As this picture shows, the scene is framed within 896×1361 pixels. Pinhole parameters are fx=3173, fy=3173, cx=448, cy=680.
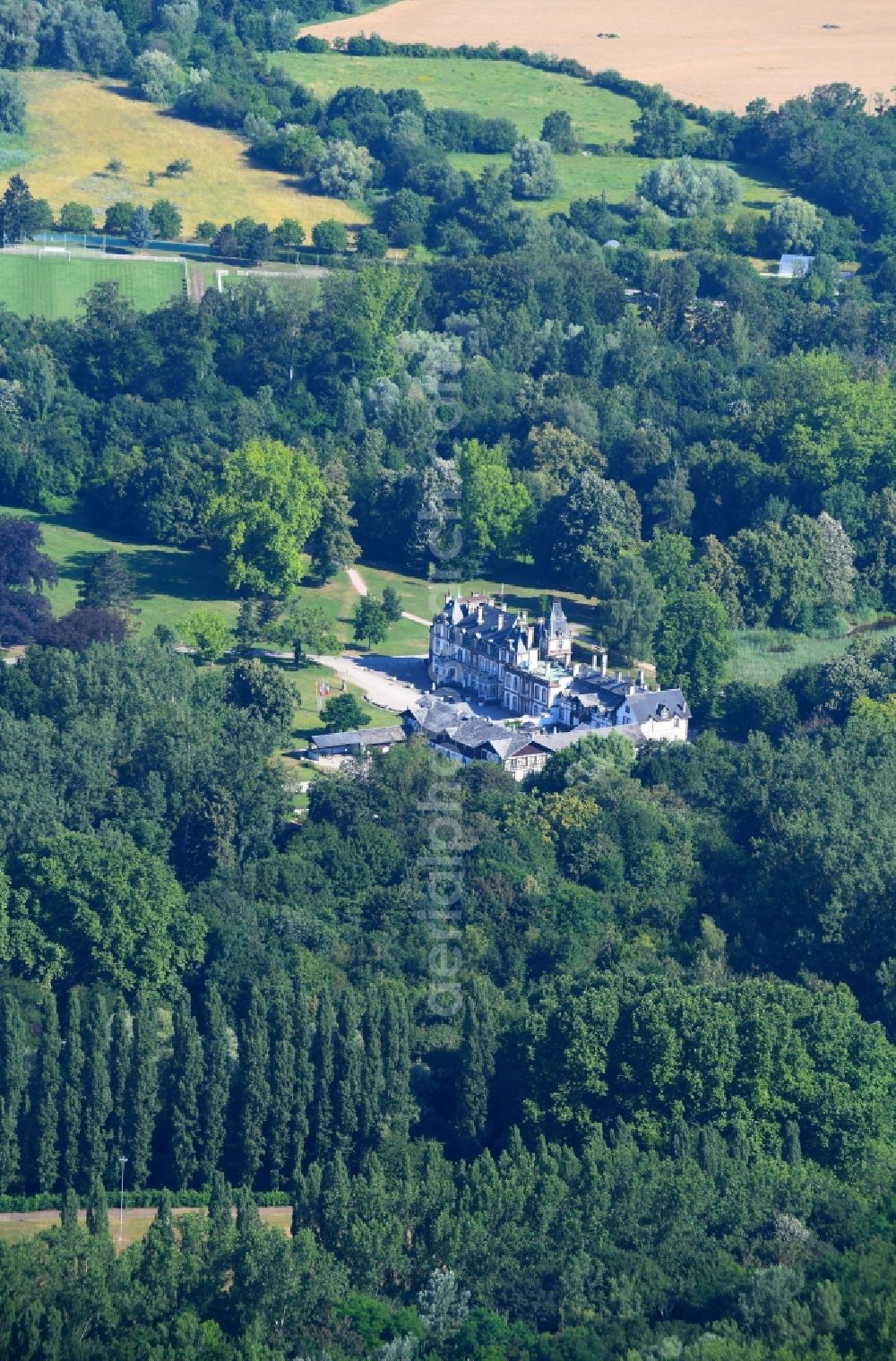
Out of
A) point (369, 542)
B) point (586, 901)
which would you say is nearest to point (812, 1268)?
point (586, 901)

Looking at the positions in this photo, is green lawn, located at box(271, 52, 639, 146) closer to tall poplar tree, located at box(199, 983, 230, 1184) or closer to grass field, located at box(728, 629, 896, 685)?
grass field, located at box(728, 629, 896, 685)

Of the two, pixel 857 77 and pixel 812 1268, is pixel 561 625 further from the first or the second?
pixel 857 77

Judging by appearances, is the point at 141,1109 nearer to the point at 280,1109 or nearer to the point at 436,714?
the point at 280,1109

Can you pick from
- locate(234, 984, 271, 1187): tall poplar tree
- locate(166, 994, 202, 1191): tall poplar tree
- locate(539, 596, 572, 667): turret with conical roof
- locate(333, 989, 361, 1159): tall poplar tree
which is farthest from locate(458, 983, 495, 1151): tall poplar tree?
locate(539, 596, 572, 667): turret with conical roof

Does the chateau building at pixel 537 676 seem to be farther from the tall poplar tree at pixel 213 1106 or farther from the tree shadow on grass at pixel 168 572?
the tall poplar tree at pixel 213 1106

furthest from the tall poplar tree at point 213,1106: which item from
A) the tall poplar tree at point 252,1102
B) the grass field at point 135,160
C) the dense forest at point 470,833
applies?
the grass field at point 135,160
